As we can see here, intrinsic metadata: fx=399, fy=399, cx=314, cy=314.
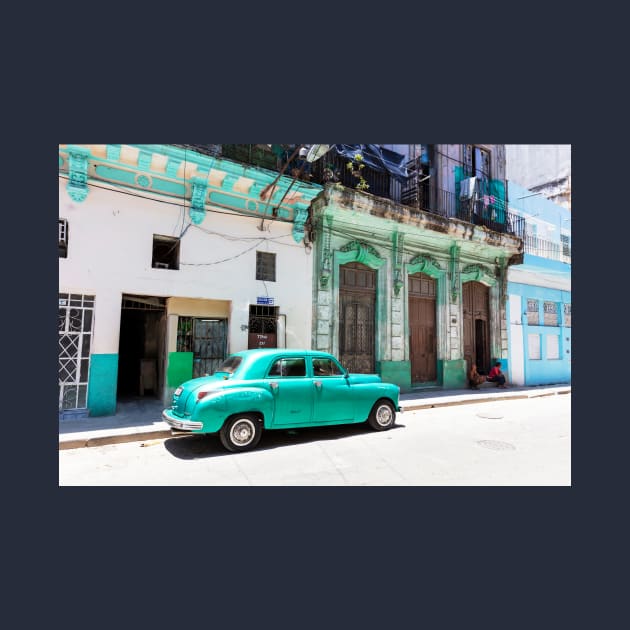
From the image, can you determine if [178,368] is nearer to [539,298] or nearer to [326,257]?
[326,257]

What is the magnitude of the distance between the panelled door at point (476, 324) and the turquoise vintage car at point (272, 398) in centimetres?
914

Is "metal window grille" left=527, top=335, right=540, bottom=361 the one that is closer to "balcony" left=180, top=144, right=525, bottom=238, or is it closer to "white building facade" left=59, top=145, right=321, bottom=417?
"balcony" left=180, top=144, right=525, bottom=238

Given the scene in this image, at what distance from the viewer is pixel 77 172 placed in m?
8.64

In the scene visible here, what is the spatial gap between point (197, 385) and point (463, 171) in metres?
15.0

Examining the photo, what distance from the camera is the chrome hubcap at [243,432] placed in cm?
648

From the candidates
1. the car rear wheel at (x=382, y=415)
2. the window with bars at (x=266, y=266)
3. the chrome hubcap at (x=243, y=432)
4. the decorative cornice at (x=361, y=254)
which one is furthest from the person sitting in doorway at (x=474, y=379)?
the chrome hubcap at (x=243, y=432)

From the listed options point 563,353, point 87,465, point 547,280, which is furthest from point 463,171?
point 87,465

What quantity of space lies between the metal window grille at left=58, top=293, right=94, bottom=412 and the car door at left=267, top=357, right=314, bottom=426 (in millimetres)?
4683

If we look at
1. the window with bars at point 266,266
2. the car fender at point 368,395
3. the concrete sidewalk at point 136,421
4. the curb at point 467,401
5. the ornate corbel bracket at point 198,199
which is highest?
the ornate corbel bracket at point 198,199

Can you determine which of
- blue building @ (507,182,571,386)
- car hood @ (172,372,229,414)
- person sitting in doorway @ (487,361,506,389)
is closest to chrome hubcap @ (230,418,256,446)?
car hood @ (172,372,229,414)

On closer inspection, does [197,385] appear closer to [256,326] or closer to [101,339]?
[101,339]

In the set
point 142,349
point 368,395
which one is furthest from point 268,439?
point 142,349

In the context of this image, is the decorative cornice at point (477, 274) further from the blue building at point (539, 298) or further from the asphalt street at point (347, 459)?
the asphalt street at point (347, 459)

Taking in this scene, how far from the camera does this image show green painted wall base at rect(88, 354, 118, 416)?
8.84 meters
